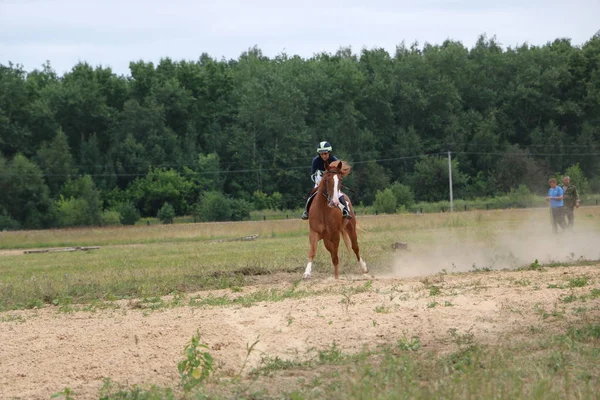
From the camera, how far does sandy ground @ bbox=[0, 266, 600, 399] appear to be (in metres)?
9.84

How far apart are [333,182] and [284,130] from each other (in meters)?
79.3

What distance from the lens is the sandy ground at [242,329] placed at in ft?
32.3

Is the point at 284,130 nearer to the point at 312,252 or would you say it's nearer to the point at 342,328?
the point at 312,252

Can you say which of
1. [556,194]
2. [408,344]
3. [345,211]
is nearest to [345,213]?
[345,211]

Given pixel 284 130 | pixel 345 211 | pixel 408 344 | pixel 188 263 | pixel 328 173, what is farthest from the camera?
pixel 284 130

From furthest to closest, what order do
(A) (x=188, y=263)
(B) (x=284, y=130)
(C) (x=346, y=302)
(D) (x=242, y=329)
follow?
(B) (x=284, y=130) < (A) (x=188, y=263) < (C) (x=346, y=302) < (D) (x=242, y=329)

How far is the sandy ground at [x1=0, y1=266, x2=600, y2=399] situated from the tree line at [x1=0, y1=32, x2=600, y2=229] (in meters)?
68.1

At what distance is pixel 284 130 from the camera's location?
97250 millimetres

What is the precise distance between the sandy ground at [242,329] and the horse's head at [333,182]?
4.20 metres

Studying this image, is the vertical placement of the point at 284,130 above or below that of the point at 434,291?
above

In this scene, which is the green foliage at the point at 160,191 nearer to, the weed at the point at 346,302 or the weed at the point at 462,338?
the weed at the point at 346,302

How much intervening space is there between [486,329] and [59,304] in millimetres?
8447

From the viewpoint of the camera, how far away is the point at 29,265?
2973 cm

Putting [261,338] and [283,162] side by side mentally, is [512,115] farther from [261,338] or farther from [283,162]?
[261,338]
